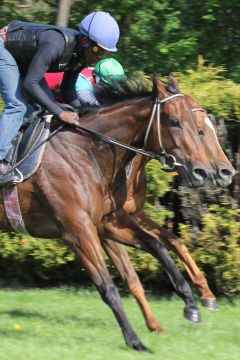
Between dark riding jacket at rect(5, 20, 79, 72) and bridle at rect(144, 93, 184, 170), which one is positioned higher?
dark riding jacket at rect(5, 20, 79, 72)

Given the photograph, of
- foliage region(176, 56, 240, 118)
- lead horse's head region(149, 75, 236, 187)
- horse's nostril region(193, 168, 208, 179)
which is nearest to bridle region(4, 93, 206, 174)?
lead horse's head region(149, 75, 236, 187)

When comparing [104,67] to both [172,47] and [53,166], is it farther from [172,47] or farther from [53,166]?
[172,47]

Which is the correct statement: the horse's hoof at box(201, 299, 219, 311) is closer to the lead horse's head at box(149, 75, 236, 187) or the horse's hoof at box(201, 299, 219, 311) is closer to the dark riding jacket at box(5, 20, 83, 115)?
the lead horse's head at box(149, 75, 236, 187)

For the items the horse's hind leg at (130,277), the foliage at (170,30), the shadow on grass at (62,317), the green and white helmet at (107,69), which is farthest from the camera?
the foliage at (170,30)

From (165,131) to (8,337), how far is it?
6.33ft

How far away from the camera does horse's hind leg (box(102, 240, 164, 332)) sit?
21.2 ft

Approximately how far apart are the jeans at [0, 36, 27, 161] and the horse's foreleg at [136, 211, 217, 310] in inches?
66.0

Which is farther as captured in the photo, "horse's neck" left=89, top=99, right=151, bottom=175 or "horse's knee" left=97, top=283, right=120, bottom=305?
"horse's neck" left=89, top=99, right=151, bottom=175

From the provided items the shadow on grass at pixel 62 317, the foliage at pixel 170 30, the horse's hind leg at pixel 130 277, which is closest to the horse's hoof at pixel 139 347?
the horse's hind leg at pixel 130 277

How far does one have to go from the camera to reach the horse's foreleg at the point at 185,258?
7.25 meters

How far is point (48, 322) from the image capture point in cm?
700

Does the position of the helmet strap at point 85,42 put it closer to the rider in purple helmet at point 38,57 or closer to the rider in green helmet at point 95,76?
the rider in purple helmet at point 38,57

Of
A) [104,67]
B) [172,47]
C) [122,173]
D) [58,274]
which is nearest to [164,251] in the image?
[122,173]

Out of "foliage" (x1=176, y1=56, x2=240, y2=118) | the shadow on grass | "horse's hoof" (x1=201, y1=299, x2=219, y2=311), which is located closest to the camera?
the shadow on grass
